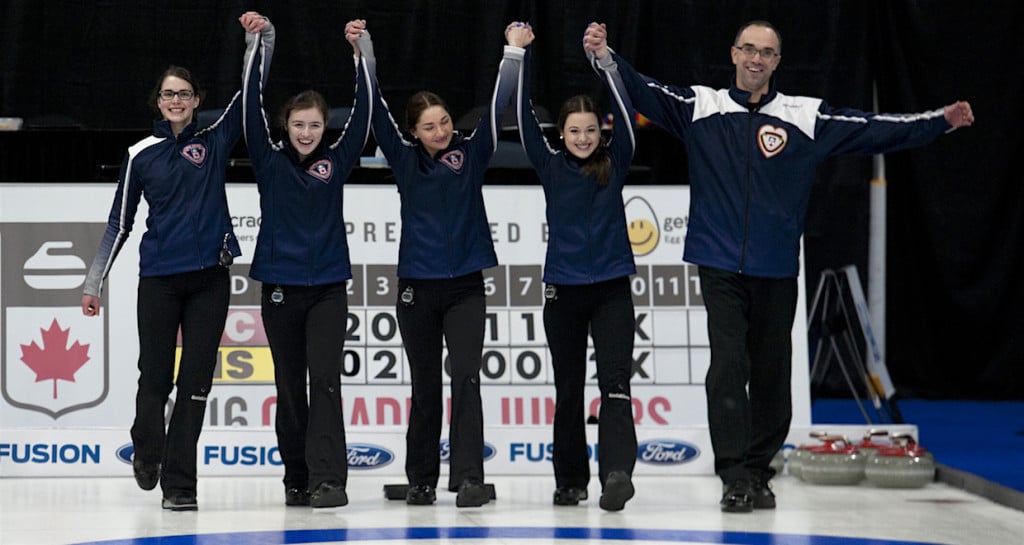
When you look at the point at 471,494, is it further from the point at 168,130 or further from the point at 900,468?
the point at 900,468

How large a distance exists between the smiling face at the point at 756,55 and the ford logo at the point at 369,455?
222 centimetres

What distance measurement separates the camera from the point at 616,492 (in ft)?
15.1

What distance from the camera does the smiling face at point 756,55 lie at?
468 cm

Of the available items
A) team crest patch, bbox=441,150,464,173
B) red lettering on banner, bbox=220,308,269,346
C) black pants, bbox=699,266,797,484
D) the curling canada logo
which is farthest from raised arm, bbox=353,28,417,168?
the curling canada logo

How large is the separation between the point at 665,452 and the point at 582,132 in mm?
1766

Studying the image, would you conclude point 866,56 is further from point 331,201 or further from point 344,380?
point 331,201

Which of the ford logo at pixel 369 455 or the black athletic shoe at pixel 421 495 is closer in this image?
the black athletic shoe at pixel 421 495

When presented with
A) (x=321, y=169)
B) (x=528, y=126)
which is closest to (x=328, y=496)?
(x=321, y=169)

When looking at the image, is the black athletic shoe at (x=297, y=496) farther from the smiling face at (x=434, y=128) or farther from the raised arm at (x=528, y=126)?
the raised arm at (x=528, y=126)

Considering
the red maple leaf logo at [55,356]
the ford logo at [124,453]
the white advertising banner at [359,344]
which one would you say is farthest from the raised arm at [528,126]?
the red maple leaf logo at [55,356]

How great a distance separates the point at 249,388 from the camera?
6.07 metres

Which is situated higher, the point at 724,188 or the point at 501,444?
the point at 724,188

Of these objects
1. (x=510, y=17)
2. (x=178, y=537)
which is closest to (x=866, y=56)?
(x=510, y=17)

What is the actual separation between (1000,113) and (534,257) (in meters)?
4.56
